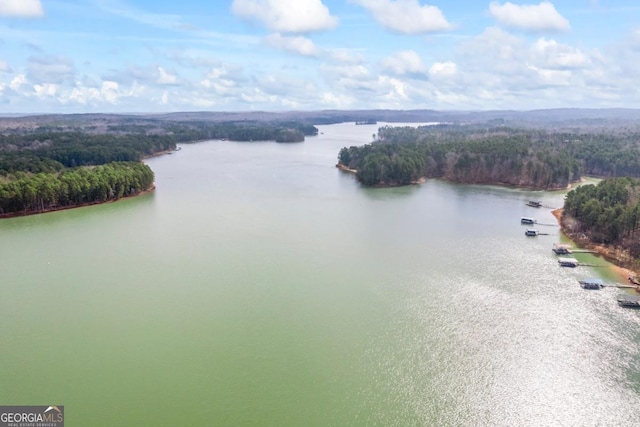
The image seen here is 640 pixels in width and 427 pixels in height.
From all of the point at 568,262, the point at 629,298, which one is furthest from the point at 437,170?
the point at 629,298

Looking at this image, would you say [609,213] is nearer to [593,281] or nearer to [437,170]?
[593,281]

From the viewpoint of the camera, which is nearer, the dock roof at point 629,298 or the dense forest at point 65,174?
the dock roof at point 629,298

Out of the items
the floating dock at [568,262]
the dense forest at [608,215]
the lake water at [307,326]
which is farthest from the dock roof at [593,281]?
the dense forest at [608,215]

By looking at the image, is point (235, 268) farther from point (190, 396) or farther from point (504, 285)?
point (504, 285)

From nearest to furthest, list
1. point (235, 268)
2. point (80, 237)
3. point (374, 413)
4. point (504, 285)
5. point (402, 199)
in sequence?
point (374, 413) → point (504, 285) → point (235, 268) → point (80, 237) → point (402, 199)

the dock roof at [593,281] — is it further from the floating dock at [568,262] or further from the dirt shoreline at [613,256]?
the floating dock at [568,262]

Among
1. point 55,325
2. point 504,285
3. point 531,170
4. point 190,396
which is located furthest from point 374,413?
point 531,170
